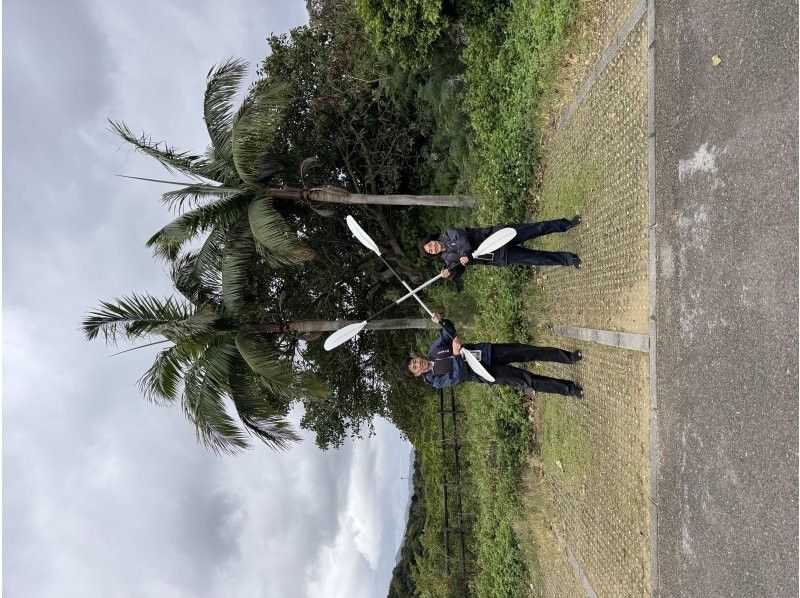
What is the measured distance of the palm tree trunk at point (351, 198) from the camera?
11.3m

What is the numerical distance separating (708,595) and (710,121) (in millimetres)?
4298

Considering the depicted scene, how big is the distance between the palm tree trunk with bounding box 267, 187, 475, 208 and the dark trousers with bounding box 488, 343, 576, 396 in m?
5.15

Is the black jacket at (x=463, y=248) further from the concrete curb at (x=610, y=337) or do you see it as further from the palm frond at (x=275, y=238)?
the palm frond at (x=275, y=238)

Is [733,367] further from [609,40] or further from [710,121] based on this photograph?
[609,40]

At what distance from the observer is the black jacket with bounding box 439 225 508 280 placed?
26.6 feet

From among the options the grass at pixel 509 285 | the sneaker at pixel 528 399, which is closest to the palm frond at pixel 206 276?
the grass at pixel 509 285

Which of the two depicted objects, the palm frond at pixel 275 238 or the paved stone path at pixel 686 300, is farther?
the palm frond at pixel 275 238

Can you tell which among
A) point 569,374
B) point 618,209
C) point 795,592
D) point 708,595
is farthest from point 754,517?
point 569,374

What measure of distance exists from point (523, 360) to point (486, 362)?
63 centimetres

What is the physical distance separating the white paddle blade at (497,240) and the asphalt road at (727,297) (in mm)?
2118

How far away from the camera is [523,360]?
8539mm

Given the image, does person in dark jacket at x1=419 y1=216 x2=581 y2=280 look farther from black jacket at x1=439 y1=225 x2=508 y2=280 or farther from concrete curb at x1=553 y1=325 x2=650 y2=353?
concrete curb at x1=553 y1=325 x2=650 y2=353

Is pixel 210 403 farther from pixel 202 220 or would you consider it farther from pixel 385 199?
pixel 385 199

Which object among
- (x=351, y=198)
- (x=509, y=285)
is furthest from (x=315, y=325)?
(x=509, y=285)
